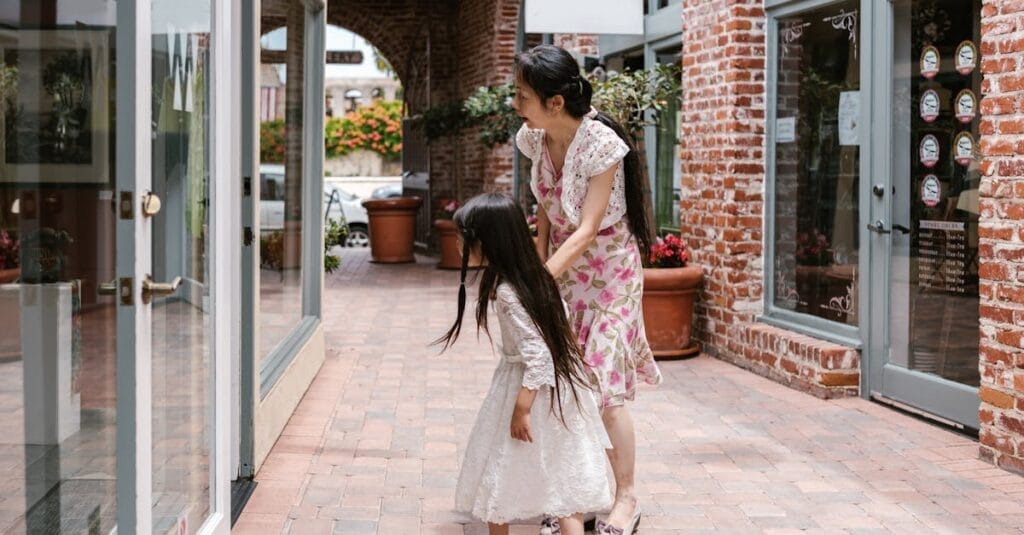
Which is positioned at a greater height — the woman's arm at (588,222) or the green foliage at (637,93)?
the green foliage at (637,93)

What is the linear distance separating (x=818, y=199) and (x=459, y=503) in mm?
3934

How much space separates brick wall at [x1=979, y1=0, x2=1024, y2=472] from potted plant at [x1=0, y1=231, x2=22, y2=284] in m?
3.56

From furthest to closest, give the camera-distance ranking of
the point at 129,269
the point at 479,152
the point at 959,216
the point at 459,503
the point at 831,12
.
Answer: the point at 479,152, the point at 831,12, the point at 959,216, the point at 459,503, the point at 129,269

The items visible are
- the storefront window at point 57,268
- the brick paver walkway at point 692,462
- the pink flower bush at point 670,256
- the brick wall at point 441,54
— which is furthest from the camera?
the brick wall at point 441,54

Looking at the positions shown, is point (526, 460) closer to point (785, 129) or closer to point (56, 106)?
point (56, 106)

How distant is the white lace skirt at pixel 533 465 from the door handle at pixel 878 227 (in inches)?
119

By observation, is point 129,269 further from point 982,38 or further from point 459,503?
point 982,38

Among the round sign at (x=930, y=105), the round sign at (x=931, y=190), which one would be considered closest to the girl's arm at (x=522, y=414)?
the round sign at (x=931, y=190)

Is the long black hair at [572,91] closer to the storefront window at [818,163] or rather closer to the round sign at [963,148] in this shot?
the round sign at [963,148]

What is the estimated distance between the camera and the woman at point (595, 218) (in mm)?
3830

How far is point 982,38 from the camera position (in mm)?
5043

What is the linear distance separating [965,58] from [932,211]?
708 millimetres

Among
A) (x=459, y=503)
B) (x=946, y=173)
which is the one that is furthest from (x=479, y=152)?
(x=459, y=503)

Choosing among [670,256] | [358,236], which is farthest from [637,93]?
[358,236]
